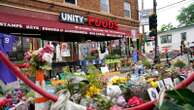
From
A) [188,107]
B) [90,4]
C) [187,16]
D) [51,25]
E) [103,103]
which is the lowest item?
[103,103]

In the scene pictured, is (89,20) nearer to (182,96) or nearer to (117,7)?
(117,7)

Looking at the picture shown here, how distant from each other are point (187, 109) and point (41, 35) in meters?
16.7

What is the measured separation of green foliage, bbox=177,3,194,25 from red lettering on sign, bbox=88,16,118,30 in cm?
5255

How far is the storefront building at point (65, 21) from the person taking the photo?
54.2 ft

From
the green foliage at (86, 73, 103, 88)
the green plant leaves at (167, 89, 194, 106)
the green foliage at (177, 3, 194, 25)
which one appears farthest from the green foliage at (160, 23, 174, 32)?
the green plant leaves at (167, 89, 194, 106)

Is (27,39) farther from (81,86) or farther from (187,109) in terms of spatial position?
(187,109)

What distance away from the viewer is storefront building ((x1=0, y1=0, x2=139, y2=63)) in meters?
16.5

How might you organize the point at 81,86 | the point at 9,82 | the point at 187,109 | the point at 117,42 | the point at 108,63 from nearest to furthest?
the point at 187,109, the point at 81,86, the point at 9,82, the point at 108,63, the point at 117,42

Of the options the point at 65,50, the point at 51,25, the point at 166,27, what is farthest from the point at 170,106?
the point at 166,27

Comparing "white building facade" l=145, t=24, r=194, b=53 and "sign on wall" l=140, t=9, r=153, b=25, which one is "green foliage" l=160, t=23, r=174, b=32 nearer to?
"white building facade" l=145, t=24, r=194, b=53

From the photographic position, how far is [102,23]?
22.8 meters

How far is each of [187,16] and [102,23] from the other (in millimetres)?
55869

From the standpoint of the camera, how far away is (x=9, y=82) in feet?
14.7

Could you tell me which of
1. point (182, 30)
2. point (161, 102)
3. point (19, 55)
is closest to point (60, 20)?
point (19, 55)
